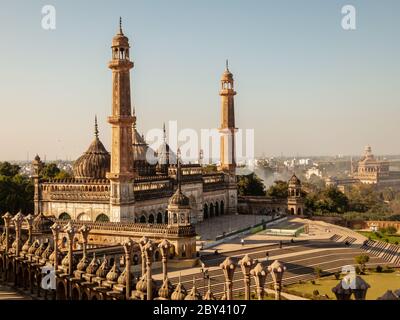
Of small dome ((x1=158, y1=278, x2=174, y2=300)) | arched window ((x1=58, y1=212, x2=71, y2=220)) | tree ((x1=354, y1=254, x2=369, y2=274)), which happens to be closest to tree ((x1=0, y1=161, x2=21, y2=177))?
arched window ((x1=58, y1=212, x2=71, y2=220))

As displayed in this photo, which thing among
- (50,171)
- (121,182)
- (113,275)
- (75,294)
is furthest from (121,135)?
(50,171)

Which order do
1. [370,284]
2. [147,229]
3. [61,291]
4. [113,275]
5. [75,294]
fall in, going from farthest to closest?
1. [147,229]
2. [370,284]
3. [61,291]
4. [75,294]
5. [113,275]

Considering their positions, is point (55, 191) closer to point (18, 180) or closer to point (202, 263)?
point (18, 180)

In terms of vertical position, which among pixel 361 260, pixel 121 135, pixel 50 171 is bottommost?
pixel 361 260

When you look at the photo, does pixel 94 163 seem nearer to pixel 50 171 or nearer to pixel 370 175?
pixel 50 171

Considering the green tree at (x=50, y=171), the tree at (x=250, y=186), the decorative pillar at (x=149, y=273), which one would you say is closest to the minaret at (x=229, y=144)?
the tree at (x=250, y=186)

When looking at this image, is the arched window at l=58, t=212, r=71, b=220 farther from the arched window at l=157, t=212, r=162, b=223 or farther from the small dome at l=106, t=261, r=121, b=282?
the small dome at l=106, t=261, r=121, b=282
